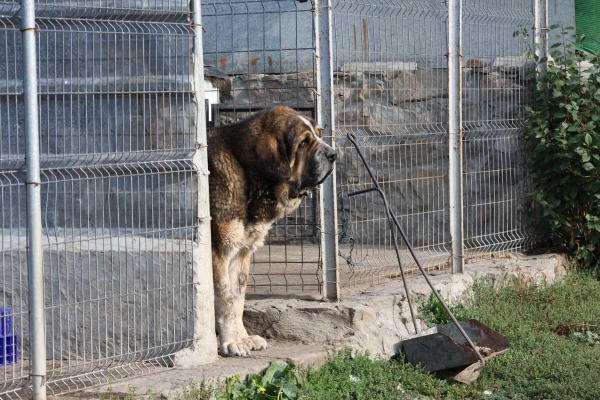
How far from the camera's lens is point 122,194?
17.7 ft

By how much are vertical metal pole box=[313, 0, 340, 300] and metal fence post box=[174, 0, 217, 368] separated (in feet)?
4.34

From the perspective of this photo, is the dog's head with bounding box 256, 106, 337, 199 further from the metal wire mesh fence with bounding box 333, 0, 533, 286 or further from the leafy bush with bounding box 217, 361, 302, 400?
the leafy bush with bounding box 217, 361, 302, 400

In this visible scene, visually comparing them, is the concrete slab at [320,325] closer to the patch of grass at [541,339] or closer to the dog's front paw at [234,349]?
the dog's front paw at [234,349]

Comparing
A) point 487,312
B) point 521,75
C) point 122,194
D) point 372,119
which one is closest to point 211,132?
point 122,194

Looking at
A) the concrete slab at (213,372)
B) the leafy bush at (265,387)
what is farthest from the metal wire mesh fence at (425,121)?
the leafy bush at (265,387)

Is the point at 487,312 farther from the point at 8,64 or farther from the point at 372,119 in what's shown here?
the point at 8,64

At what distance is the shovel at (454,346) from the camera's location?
6.02m

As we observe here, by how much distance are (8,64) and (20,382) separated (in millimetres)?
1982

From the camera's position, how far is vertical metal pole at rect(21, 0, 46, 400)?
4668 millimetres

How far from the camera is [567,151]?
8969 mm

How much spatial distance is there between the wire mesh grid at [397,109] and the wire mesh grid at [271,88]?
41cm

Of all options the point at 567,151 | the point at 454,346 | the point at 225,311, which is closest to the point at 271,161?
the point at 225,311

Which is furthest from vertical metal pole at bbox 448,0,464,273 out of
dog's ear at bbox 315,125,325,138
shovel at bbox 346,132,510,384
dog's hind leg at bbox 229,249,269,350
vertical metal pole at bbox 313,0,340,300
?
dog's hind leg at bbox 229,249,269,350

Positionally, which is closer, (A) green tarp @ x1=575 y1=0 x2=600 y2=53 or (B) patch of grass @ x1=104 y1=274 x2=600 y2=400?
(B) patch of grass @ x1=104 y1=274 x2=600 y2=400
